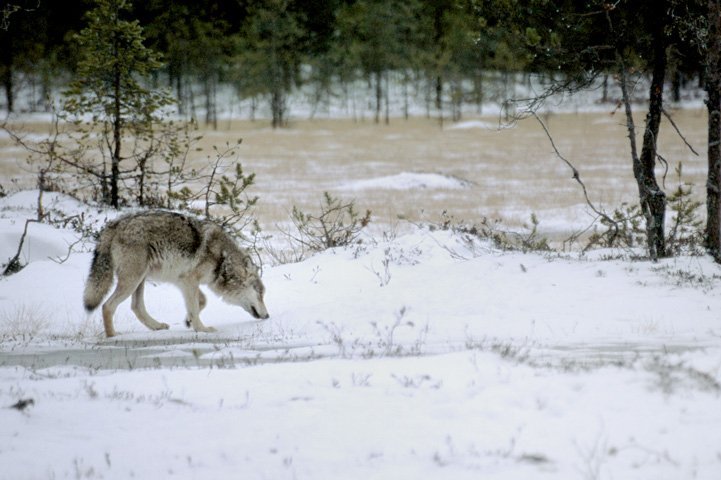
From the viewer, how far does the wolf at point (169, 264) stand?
9445mm

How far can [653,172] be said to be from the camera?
42.3 ft

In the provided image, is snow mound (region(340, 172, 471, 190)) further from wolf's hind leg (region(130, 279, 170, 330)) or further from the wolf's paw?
the wolf's paw

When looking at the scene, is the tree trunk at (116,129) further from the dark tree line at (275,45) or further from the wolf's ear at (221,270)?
the dark tree line at (275,45)

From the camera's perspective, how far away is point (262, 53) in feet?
257

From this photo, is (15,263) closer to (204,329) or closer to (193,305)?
(193,305)

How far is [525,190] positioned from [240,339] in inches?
953

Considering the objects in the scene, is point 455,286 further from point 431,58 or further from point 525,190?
point 431,58

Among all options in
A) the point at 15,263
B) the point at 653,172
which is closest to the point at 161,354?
the point at 15,263

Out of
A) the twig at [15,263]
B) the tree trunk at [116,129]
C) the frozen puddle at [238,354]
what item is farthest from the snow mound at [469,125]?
the frozen puddle at [238,354]

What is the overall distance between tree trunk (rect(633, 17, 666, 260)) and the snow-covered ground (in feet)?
3.36

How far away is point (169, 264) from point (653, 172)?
8.06 meters

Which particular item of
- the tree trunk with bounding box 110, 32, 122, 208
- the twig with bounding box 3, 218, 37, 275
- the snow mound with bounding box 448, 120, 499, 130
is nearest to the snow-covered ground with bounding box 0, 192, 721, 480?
the twig with bounding box 3, 218, 37, 275

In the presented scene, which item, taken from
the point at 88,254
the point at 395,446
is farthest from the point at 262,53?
the point at 395,446

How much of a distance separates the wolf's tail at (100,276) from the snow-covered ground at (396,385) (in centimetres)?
51
